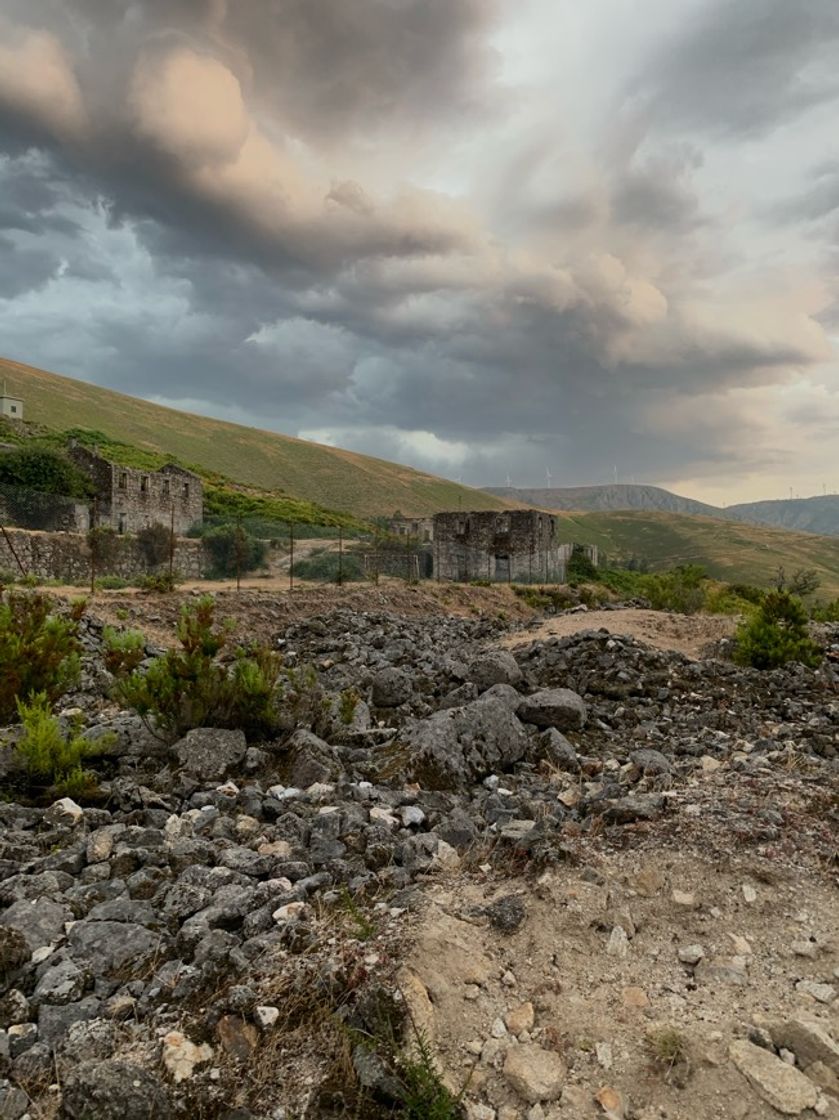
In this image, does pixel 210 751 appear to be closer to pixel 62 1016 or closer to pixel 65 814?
pixel 65 814

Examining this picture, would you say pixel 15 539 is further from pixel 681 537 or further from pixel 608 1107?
pixel 681 537

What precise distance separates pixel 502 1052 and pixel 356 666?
987 centimetres

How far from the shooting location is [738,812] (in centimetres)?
464

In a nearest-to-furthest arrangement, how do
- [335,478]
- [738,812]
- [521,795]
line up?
[738,812]
[521,795]
[335,478]

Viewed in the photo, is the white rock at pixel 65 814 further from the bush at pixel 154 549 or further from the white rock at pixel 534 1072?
the bush at pixel 154 549

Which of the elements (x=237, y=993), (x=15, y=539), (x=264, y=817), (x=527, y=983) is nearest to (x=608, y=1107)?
(x=527, y=983)

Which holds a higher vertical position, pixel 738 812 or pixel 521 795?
pixel 738 812

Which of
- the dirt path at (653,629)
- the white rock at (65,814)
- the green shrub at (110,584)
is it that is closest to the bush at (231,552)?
the green shrub at (110,584)

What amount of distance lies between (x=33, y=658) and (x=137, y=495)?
33873 mm

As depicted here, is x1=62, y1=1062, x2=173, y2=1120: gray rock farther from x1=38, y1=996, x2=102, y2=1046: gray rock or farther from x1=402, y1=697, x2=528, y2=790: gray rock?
x1=402, y1=697, x2=528, y2=790: gray rock

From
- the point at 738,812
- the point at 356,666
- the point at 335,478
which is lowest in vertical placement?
the point at 356,666

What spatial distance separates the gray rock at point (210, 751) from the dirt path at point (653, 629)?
9686mm

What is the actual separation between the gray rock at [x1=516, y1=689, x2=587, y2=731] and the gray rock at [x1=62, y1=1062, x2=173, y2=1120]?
20.9 ft

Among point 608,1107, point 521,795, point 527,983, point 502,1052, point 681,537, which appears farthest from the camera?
point 681,537
